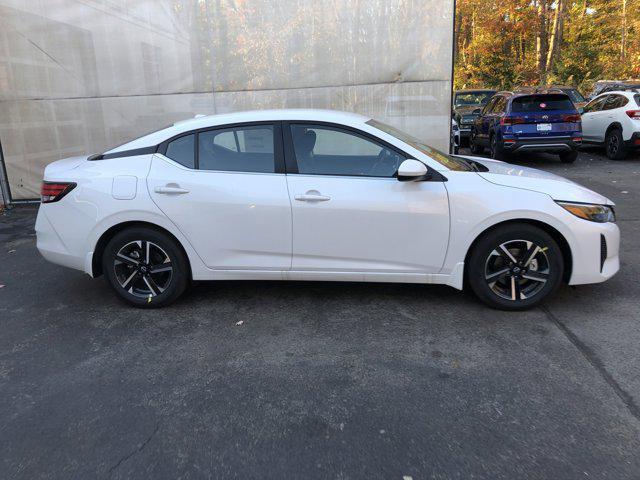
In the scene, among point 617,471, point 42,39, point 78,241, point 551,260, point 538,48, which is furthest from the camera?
point 538,48

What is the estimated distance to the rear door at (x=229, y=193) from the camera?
4027 mm

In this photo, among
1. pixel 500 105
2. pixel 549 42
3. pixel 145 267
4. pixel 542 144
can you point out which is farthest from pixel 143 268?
pixel 549 42

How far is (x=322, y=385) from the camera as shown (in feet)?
10.2

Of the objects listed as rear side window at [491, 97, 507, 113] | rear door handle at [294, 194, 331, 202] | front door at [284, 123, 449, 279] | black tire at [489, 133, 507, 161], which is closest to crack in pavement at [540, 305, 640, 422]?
front door at [284, 123, 449, 279]

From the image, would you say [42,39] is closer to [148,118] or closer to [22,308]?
[148,118]

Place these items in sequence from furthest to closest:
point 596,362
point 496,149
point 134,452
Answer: point 496,149, point 596,362, point 134,452

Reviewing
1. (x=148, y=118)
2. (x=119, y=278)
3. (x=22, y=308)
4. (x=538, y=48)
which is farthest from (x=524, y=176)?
(x=538, y=48)

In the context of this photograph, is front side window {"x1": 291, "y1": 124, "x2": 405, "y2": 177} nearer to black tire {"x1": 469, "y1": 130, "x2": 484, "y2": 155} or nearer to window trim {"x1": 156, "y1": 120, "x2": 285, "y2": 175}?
window trim {"x1": 156, "y1": 120, "x2": 285, "y2": 175}

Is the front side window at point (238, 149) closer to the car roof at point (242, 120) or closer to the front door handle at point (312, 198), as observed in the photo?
the car roof at point (242, 120)

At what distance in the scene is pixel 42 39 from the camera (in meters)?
8.61

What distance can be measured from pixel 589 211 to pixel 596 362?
120 centimetres

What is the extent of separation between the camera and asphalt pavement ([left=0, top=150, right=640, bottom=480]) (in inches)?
97.2

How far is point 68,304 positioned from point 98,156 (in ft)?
4.30

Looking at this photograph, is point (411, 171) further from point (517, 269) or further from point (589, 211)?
point (589, 211)
